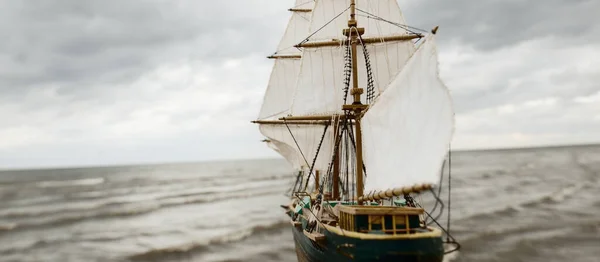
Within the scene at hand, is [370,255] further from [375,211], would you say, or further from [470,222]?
[470,222]

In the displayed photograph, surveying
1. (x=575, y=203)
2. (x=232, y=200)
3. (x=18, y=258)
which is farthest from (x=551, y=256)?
(x=232, y=200)

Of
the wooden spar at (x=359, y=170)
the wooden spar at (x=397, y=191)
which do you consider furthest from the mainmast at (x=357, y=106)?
the wooden spar at (x=397, y=191)

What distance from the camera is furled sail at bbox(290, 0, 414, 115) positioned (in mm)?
22562

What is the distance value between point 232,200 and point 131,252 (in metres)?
30.0

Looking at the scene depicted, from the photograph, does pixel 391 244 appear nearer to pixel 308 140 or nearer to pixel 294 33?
pixel 308 140

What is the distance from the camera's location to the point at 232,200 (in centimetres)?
5766

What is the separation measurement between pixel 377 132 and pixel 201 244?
1818cm

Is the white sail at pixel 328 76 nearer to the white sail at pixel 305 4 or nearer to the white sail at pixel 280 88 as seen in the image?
the white sail at pixel 280 88

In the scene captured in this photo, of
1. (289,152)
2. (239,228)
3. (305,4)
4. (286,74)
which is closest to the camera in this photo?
(289,152)

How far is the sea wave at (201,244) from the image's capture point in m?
26.3

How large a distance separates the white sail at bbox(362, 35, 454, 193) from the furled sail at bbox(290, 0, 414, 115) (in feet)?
19.8

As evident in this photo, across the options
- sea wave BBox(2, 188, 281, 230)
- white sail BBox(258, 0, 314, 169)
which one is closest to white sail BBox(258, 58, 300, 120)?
white sail BBox(258, 0, 314, 169)

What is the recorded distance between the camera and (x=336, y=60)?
23078 millimetres

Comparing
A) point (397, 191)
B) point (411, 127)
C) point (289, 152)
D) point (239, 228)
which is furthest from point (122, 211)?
point (411, 127)
